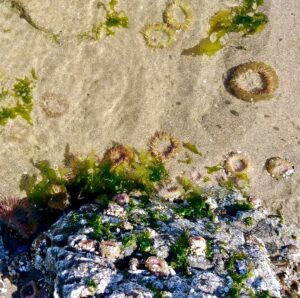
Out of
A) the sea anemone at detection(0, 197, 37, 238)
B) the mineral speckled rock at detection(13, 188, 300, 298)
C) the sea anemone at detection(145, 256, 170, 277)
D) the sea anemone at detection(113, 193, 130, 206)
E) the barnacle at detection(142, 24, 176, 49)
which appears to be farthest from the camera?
→ the barnacle at detection(142, 24, 176, 49)

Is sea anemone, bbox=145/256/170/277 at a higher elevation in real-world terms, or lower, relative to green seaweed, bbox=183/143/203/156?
lower

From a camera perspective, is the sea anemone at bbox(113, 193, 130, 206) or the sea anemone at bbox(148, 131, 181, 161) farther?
the sea anemone at bbox(148, 131, 181, 161)

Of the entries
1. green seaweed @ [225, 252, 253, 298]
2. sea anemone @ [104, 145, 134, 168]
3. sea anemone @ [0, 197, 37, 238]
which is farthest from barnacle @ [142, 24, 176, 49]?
green seaweed @ [225, 252, 253, 298]

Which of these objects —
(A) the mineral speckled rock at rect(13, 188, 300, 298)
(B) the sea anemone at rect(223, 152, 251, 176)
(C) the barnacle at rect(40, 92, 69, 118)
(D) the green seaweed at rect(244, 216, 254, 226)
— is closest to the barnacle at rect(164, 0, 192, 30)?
(C) the barnacle at rect(40, 92, 69, 118)

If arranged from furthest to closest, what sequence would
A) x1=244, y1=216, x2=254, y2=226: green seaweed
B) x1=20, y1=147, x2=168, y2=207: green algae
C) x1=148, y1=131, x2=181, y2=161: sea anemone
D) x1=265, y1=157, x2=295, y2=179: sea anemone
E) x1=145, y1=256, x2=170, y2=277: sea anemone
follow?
x1=265, y1=157, x2=295, y2=179: sea anemone
x1=148, y1=131, x2=181, y2=161: sea anemone
x1=20, y1=147, x2=168, y2=207: green algae
x1=244, y1=216, x2=254, y2=226: green seaweed
x1=145, y1=256, x2=170, y2=277: sea anemone

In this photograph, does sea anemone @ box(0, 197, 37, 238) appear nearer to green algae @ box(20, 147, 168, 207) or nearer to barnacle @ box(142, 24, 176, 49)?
green algae @ box(20, 147, 168, 207)

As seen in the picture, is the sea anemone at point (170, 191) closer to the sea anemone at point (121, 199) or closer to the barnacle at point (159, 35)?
the sea anemone at point (121, 199)

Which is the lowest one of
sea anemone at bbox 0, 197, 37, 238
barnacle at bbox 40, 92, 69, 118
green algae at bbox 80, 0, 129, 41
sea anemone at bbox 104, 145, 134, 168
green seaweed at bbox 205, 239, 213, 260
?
sea anemone at bbox 0, 197, 37, 238

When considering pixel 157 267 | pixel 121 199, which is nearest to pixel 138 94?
pixel 121 199
